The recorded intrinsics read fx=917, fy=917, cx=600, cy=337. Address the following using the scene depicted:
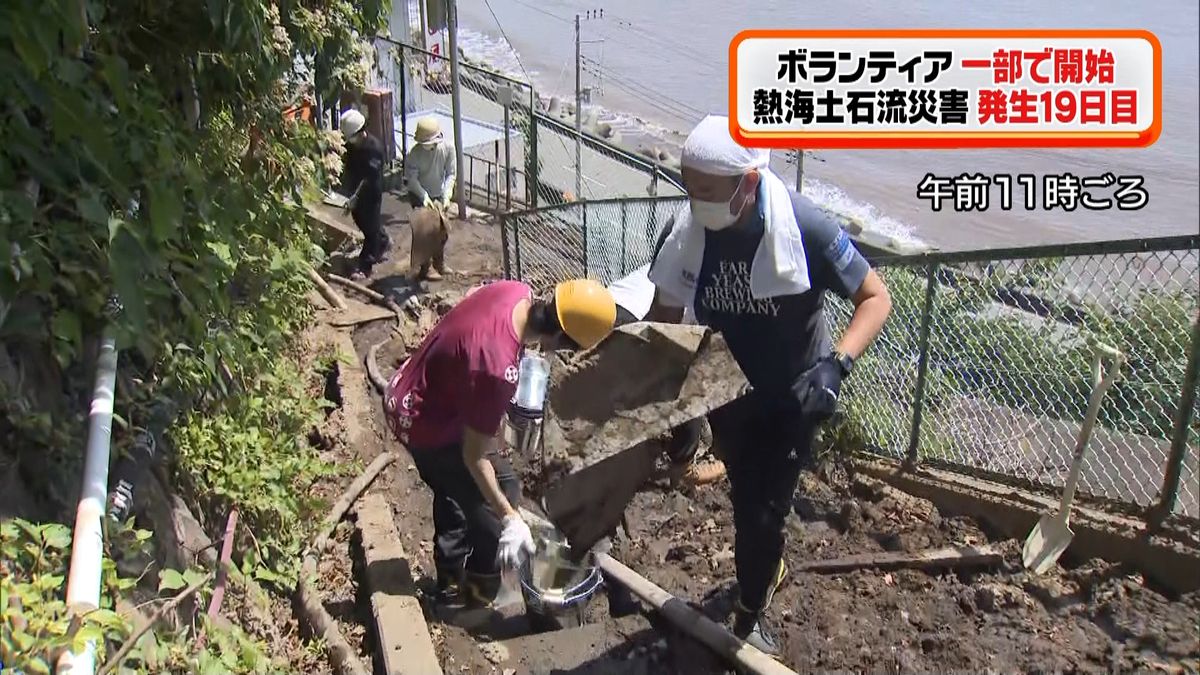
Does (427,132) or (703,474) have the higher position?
(427,132)

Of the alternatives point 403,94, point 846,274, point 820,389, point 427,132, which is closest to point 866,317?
point 846,274

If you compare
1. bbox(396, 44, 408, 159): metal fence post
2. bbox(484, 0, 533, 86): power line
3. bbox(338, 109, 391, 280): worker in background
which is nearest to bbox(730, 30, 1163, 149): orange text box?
bbox(484, 0, 533, 86): power line

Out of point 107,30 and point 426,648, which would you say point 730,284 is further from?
point 107,30

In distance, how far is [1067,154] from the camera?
52.2 feet

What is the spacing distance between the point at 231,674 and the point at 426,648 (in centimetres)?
91

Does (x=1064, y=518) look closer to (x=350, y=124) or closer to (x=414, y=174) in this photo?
(x=350, y=124)

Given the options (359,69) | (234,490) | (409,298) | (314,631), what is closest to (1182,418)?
(314,631)

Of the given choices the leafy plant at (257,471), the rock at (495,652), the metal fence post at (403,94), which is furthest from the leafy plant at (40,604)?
the metal fence post at (403,94)

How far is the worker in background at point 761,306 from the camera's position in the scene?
2.99 meters

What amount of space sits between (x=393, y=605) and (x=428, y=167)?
21.4ft

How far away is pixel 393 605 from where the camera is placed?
3.46 m

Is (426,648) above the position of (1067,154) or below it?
above

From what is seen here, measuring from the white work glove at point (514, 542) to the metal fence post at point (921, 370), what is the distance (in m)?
2.12

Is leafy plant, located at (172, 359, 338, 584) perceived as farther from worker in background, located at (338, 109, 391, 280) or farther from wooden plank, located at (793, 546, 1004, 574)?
worker in background, located at (338, 109, 391, 280)
